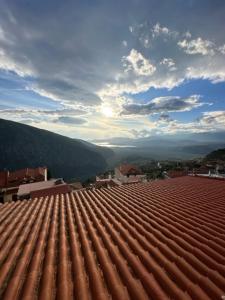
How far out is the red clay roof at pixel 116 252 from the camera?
3.12 m

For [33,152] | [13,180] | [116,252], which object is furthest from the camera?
[33,152]

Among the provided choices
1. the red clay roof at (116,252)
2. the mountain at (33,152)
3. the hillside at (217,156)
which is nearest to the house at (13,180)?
the red clay roof at (116,252)

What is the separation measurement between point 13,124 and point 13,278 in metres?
193

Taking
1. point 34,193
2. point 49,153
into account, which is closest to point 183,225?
point 34,193

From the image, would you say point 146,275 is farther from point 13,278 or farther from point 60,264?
point 13,278

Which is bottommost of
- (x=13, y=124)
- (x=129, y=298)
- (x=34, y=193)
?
(x=34, y=193)

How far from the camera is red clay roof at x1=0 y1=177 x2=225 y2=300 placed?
3.12 meters

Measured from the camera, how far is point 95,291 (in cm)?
308

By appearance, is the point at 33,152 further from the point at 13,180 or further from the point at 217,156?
the point at 217,156

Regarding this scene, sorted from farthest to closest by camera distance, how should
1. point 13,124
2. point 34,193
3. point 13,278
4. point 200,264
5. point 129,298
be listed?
point 13,124, point 34,193, point 200,264, point 13,278, point 129,298

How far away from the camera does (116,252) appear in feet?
14.2

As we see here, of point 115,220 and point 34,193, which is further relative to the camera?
point 34,193

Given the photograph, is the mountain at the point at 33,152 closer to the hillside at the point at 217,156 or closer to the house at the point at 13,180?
the hillside at the point at 217,156

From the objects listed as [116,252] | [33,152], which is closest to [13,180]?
[116,252]
